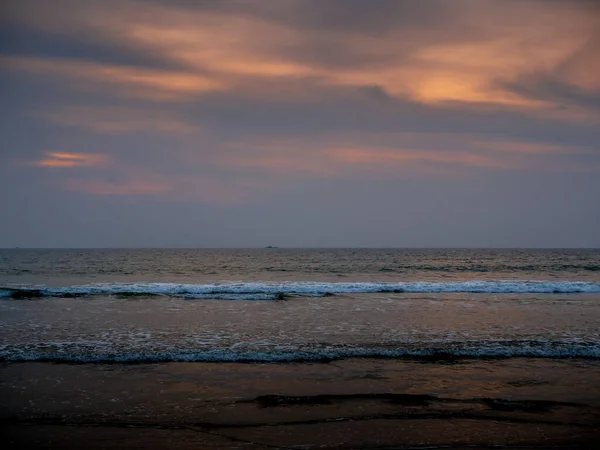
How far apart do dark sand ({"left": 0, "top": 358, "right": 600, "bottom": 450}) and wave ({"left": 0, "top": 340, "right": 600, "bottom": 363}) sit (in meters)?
0.53

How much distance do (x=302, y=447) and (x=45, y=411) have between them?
4.50 metres

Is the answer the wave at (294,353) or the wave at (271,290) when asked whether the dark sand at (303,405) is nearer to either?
the wave at (294,353)

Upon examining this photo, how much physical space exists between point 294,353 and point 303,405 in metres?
3.81

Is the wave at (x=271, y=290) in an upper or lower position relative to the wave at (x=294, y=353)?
lower

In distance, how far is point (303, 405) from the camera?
26.3 feet

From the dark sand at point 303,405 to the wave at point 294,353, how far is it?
0.53 m

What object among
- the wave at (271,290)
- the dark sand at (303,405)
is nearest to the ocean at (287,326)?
the wave at (271,290)

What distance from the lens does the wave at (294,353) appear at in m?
11.3

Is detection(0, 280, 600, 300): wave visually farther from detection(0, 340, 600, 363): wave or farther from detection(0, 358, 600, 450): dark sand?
detection(0, 358, 600, 450): dark sand

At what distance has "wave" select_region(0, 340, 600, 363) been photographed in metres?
11.3

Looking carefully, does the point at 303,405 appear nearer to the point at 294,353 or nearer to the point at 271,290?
the point at 294,353

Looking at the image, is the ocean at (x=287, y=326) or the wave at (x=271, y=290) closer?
the ocean at (x=287, y=326)

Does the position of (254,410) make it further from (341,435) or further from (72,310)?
(72,310)

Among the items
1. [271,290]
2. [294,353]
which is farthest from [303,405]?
[271,290]
